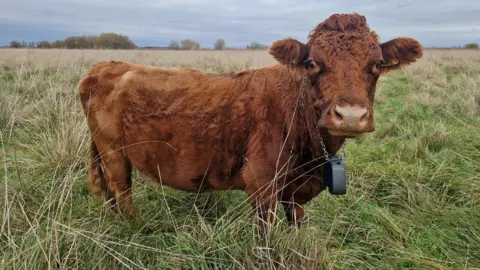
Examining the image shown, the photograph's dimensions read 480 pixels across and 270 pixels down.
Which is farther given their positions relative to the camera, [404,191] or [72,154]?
[72,154]

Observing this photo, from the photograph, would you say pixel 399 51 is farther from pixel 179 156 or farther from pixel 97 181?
pixel 97 181

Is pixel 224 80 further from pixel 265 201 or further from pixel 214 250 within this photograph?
pixel 214 250

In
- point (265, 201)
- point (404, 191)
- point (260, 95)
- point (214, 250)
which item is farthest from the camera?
point (404, 191)

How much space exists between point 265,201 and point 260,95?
2.64 ft

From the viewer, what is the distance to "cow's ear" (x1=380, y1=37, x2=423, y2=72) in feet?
8.57

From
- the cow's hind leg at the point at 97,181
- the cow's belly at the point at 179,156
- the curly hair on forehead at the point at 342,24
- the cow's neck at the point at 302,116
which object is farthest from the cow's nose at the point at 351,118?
the cow's hind leg at the point at 97,181

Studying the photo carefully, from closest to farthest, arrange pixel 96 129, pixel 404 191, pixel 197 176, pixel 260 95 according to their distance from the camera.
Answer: pixel 260 95
pixel 197 176
pixel 96 129
pixel 404 191

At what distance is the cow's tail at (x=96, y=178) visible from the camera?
343 cm

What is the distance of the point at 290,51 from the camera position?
2549 millimetres

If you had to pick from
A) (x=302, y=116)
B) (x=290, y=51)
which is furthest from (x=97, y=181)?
(x=290, y=51)

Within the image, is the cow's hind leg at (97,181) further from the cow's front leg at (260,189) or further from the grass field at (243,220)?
the cow's front leg at (260,189)

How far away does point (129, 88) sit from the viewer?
314 centimetres

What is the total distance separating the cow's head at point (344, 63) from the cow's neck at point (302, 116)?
0.42 feet

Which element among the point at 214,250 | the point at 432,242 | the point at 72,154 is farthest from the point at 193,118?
the point at 432,242
